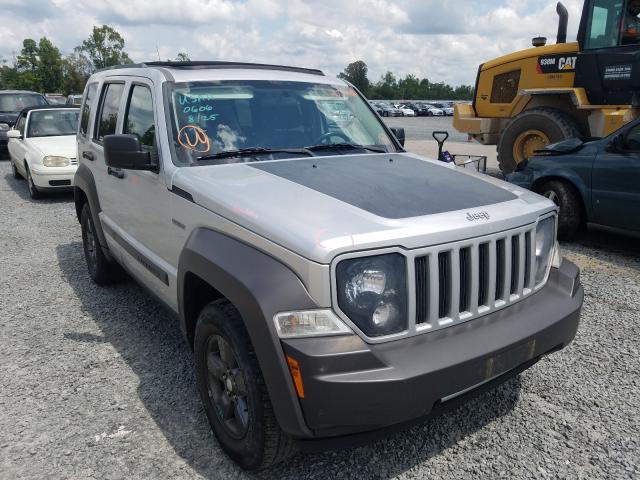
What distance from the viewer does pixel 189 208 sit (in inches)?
113

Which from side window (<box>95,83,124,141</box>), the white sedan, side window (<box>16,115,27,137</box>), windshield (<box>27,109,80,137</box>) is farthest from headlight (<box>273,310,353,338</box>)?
side window (<box>16,115,27,137</box>)

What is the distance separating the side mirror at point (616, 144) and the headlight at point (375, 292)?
4692 millimetres

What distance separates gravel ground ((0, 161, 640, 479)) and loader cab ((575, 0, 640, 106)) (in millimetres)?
4868

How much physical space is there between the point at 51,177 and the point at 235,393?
7.92 m

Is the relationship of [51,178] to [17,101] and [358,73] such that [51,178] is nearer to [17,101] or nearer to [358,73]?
[17,101]

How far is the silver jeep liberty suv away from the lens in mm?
2088

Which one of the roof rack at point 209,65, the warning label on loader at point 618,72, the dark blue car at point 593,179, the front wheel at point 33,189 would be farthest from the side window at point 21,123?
the warning label on loader at point 618,72

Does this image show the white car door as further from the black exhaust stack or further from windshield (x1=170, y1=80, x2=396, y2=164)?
the black exhaust stack

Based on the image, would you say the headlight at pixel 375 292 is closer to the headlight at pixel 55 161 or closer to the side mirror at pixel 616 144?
the side mirror at pixel 616 144

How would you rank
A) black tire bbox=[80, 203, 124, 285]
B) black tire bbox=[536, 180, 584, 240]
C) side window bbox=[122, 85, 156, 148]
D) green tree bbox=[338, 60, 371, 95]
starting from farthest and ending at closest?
1. green tree bbox=[338, 60, 371, 95]
2. black tire bbox=[536, 180, 584, 240]
3. black tire bbox=[80, 203, 124, 285]
4. side window bbox=[122, 85, 156, 148]

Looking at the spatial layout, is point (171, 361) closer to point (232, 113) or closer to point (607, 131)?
point (232, 113)

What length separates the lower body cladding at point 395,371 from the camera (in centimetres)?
203

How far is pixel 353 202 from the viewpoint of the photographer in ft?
8.27

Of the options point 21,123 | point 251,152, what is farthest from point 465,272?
point 21,123
